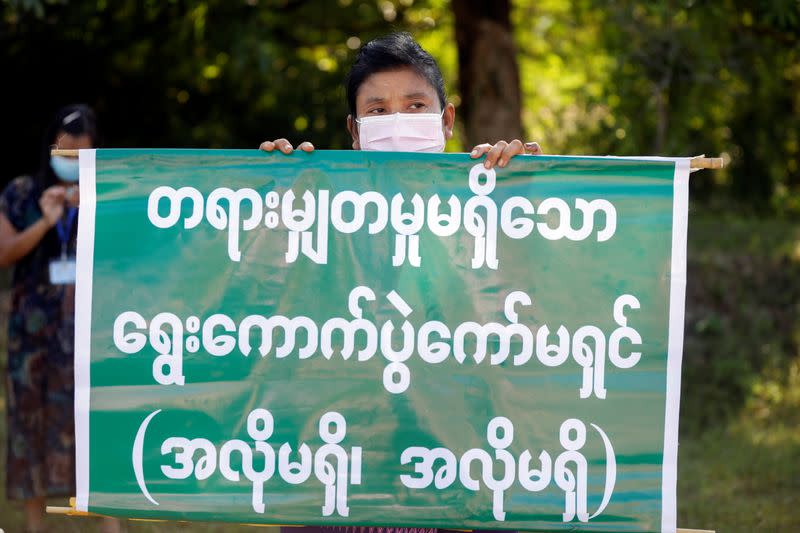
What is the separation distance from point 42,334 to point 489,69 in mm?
4292

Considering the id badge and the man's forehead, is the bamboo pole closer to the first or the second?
the man's forehead

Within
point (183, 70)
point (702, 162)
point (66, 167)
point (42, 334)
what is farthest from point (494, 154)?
point (183, 70)

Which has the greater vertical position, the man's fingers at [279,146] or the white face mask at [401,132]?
the white face mask at [401,132]

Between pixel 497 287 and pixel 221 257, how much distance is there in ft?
2.42

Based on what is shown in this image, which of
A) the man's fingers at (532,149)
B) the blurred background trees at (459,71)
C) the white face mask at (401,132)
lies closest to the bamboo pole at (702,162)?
the man's fingers at (532,149)

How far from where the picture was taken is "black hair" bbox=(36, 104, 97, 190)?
181 inches

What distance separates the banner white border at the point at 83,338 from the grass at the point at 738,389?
7.92 ft

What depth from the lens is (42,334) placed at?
15.6 ft

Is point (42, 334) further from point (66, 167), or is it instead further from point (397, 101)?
point (397, 101)

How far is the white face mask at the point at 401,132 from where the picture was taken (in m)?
2.96

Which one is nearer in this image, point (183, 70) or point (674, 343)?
point (674, 343)

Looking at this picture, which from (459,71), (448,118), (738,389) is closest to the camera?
(448,118)

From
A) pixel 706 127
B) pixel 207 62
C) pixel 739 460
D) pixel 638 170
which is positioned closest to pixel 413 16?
pixel 207 62

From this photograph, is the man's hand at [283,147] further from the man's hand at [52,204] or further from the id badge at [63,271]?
the id badge at [63,271]
